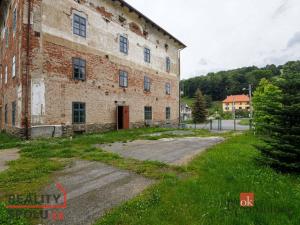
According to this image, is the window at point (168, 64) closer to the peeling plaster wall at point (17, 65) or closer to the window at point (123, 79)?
the window at point (123, 79)

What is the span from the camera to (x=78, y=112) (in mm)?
13500

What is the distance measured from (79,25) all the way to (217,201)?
14210 millimetres

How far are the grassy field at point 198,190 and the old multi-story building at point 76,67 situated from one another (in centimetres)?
597

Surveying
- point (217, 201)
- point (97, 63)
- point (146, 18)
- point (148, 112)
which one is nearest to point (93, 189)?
point (217, 201)

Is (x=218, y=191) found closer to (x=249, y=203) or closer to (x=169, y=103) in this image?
(x=249, y=203)

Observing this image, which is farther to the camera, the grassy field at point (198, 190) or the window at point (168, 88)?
the window at point (168, 88)

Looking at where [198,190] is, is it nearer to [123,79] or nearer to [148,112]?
[123,79]

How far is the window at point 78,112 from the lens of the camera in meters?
13.3

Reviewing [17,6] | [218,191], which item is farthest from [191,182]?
[17,6]

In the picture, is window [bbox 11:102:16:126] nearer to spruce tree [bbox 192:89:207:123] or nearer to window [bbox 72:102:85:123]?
window [bbox 72:102:85:123]

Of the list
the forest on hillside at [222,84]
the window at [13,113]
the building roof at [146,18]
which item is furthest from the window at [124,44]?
the forest on hillside at [222,84]

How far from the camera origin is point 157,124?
69.5 ft

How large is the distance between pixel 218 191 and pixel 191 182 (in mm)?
667

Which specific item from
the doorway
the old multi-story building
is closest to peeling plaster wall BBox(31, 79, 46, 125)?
the old multi-story building
